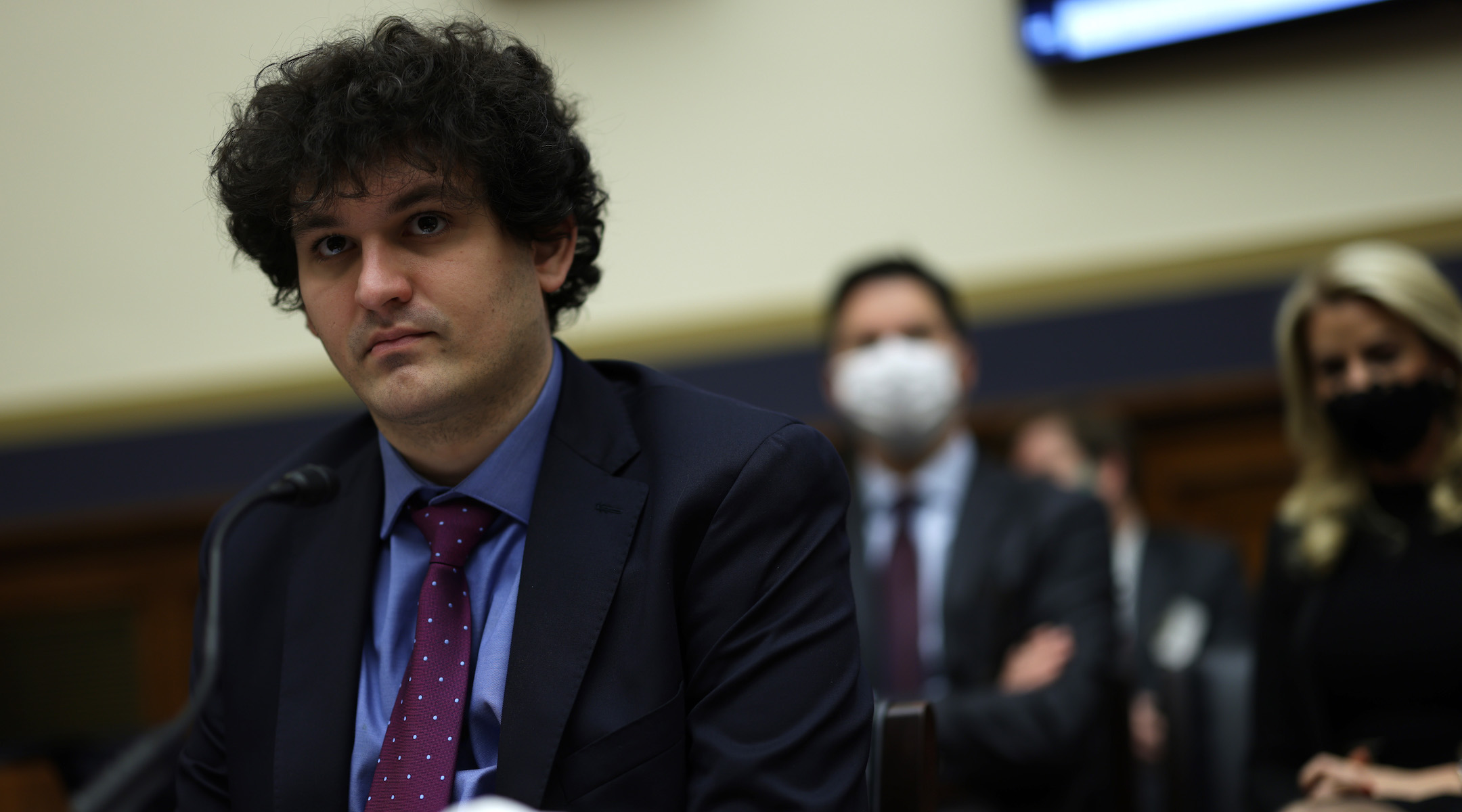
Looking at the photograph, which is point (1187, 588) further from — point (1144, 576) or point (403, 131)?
point (403, 131)

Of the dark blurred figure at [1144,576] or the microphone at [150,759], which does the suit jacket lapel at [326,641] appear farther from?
the dark blurred figure at [1144,576]

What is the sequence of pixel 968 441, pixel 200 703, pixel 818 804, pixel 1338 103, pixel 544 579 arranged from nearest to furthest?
pixel 200 703 → pixel 818 804 → pixel 544 579 → pixel 968 441 → pixel 1338 103

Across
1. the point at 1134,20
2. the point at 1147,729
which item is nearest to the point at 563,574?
the point at 1147,729

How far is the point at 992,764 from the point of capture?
6.77 ft

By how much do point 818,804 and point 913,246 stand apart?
111 inches

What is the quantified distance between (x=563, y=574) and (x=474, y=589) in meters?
0.13

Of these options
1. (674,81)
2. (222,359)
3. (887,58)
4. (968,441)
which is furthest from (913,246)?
(222,359)

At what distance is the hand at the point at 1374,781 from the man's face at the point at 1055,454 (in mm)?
1850

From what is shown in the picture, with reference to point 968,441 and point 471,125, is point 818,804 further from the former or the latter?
point 968,441

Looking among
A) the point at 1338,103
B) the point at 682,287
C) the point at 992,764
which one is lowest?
the point at 992,764

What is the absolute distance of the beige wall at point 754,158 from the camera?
3.48m

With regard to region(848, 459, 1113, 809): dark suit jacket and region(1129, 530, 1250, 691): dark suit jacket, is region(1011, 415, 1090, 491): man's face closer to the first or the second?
region(1129, 530, 1250, 691): dark suit jacket

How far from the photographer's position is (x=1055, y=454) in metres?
3.72

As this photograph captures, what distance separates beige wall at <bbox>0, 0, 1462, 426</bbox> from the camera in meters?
3.48
